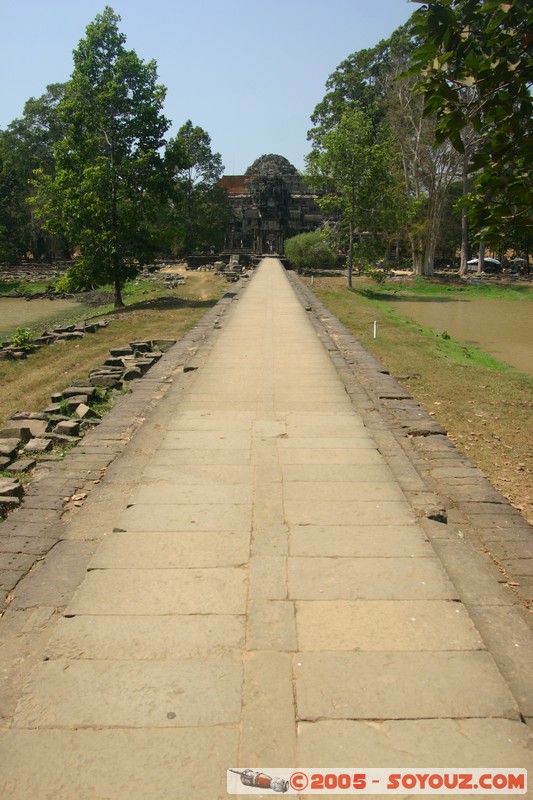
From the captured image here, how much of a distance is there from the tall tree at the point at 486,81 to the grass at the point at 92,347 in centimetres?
591

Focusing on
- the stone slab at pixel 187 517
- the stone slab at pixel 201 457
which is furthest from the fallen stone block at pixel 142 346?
the stone slab at pixel 187 517

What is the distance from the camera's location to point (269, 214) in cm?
4634

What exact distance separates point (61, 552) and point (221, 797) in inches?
71.9

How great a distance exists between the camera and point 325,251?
103ft

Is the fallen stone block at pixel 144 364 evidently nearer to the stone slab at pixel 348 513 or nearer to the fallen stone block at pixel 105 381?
the fallen stone block at pixel 105 381

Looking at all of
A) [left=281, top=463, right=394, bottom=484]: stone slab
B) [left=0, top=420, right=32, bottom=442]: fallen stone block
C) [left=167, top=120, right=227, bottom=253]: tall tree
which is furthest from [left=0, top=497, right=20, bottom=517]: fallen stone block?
[left=167, top=120, right=227, bottom=253]: tall tree

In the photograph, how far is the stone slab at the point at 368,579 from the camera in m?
2.78

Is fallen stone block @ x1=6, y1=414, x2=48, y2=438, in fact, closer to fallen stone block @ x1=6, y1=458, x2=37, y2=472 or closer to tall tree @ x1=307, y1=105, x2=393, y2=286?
fallen stone block @ x1=6, y1=458, x2=37, y2=472

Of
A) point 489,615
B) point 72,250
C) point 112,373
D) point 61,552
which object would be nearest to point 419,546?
point 489,615

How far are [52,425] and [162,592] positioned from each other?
417 cm

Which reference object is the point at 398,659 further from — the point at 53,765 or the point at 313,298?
the point at 313,298

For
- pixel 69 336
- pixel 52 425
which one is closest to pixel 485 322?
pixel 69 336

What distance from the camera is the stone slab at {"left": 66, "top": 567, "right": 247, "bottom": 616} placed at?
2680mm

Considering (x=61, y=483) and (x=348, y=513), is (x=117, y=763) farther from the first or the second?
(x=61, y=483)
